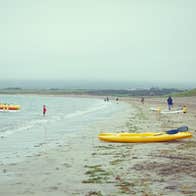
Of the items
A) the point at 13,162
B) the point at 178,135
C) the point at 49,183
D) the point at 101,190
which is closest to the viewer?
the point at 101,190

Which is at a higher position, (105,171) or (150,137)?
(150,137)

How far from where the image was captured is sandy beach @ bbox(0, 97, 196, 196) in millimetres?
11727

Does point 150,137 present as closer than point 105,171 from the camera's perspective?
No

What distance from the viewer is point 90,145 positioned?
2172cm

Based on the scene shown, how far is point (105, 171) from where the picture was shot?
14.2 metres

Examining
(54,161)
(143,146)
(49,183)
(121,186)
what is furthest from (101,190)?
(143,146)

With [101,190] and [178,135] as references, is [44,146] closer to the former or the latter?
[178,135]

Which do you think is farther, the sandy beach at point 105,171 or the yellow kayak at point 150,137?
the yellow kayak at point 150,137

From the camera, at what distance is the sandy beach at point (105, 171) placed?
1173 centimetres

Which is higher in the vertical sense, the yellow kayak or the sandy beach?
the yellow kayak

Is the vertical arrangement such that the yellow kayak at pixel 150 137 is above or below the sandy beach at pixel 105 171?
above

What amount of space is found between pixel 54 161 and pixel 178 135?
7.98 metres

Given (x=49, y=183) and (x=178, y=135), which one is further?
(x=178, y=135)

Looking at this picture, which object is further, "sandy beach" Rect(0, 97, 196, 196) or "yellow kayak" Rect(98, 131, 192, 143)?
"yellow kayak" Rect(98, 131, 192, 143)
